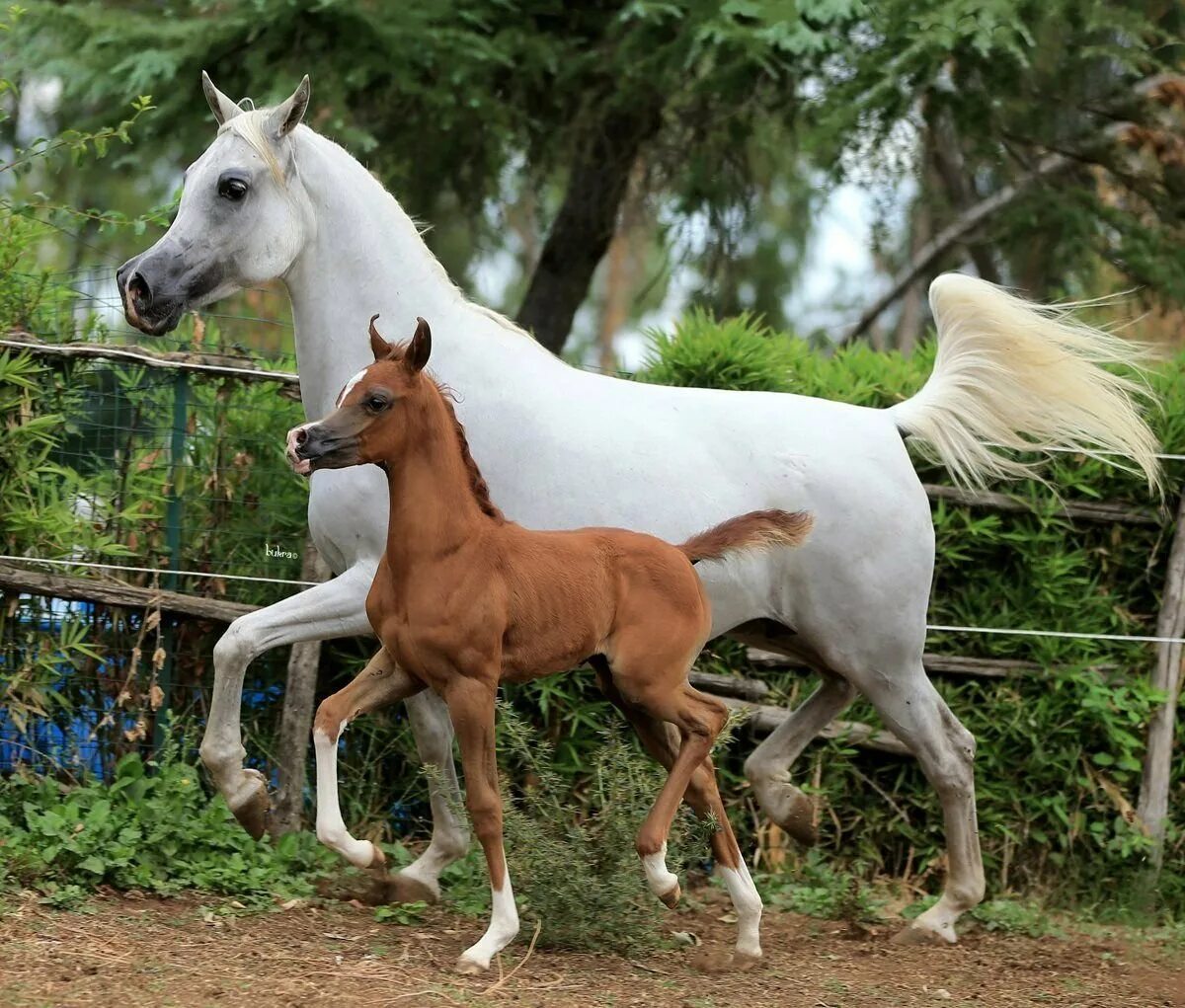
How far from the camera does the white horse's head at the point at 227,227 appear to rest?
475 centimetres

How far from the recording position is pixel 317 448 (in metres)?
3.93

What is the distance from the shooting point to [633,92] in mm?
9508

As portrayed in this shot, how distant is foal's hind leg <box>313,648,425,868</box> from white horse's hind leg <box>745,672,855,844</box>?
5.60ft

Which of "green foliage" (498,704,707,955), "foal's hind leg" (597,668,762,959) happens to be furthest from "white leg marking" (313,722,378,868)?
"foal's hind leg" (597,668,762,959)

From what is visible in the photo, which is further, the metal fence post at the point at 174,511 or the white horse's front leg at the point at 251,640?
the metal fence post at the point at 174,511

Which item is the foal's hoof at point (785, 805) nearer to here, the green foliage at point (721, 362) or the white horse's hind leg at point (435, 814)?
the white horse's hind leg at point (435, 814)

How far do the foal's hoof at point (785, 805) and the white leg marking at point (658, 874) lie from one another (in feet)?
4.24

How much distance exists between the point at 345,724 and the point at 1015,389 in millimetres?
2795

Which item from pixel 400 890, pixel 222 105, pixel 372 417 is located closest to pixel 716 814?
pixel 400 890

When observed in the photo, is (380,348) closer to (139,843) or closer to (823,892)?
(139,843)

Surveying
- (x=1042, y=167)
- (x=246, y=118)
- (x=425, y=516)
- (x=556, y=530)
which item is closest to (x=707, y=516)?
(x=556, y=530)

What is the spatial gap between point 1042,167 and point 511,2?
3962mm

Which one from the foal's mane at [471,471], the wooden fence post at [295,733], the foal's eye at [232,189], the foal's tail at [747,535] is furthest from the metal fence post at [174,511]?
the foal's tail at [747,535]

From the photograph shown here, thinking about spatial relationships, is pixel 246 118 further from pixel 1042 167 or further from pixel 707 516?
pixel 1042 167
